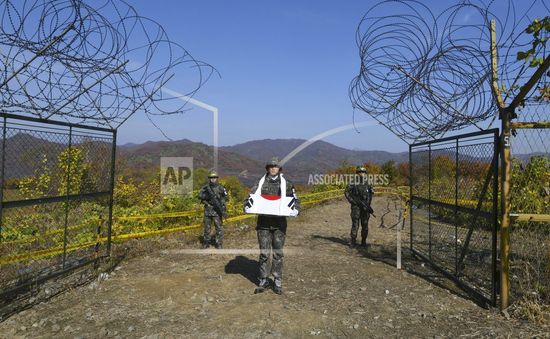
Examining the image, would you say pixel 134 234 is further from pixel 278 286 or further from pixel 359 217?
pixel 359 217

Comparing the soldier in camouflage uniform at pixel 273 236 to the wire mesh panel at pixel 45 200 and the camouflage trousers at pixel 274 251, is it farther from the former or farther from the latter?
the wire mesh panel at pixel 45 200

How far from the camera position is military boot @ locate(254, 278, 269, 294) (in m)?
5.80

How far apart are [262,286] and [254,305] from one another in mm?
555

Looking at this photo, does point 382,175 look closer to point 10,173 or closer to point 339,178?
point 339,178

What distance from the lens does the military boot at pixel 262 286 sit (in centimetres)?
580

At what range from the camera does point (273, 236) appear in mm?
5934

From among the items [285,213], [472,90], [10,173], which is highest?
[472,90]

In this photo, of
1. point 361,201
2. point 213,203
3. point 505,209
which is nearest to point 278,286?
point 505,209

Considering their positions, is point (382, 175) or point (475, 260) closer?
point (475, 260)

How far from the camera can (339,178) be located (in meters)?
27.4

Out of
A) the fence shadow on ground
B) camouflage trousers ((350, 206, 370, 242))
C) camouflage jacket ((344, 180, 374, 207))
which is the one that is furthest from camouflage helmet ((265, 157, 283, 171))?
camouflage trousers ((350, 206, 370, 242))

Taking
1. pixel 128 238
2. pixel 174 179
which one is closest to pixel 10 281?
pixel 128 238

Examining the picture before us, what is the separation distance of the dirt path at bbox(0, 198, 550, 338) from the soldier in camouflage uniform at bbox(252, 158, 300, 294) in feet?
0.71

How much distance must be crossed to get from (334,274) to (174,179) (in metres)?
10.1
